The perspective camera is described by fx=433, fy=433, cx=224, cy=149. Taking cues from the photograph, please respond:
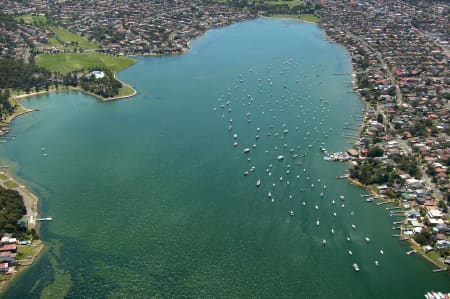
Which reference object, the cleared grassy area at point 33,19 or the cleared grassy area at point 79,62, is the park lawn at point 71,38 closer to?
the cleared grassy area at point 33,19

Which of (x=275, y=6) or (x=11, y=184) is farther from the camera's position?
(x=275, y=6)

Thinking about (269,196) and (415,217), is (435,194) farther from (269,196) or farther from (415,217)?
(269,196)

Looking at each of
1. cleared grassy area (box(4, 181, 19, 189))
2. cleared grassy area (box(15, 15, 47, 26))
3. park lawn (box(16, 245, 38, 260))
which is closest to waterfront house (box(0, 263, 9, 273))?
park lawn (box(16, 245, 38, 260))

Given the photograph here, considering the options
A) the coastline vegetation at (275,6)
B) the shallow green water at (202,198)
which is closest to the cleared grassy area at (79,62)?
the shallow green water at (202,198)

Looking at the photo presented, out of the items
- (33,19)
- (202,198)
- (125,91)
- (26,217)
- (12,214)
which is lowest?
(26,217)

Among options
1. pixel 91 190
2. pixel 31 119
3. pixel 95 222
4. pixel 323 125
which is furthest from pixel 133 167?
pixel 323 125

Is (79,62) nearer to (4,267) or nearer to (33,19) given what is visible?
(33,19)

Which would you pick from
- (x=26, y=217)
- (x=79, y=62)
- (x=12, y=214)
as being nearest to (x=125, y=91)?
(x=79, y=62)
